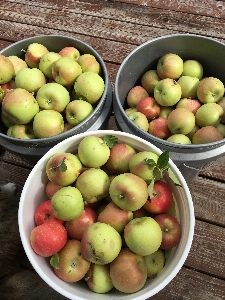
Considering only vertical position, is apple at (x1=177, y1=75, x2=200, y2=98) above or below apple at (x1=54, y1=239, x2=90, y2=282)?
above

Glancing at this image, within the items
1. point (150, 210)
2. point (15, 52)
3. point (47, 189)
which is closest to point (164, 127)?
point (150, 210)

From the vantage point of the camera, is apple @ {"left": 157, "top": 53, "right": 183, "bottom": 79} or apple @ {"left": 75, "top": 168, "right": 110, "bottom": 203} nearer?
apple @ {"left": 75, "top": 168, "right": 110, "bottom": 203}

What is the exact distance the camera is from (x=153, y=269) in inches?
33.4

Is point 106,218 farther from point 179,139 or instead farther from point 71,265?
point 179,139

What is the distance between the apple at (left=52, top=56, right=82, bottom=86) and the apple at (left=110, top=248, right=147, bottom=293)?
2.00 ft

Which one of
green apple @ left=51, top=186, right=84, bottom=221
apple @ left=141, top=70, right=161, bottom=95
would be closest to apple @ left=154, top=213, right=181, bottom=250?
green apple @ left=51, top=186, right=84, bottom=221

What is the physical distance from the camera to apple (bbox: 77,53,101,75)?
116 centimetres

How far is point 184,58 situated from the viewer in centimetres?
128

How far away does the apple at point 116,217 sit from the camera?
0.84 m

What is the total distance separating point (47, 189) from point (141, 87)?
55cm

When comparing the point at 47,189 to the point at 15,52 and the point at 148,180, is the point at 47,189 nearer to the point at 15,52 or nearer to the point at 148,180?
the point at 148,180

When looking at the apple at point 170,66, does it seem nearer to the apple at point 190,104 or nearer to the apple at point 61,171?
the apple at point 190,104

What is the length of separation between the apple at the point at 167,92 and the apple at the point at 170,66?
0.05 m

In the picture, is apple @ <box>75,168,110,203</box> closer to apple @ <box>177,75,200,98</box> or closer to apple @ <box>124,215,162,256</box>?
apple @ <box>124,215,162,256</box>
